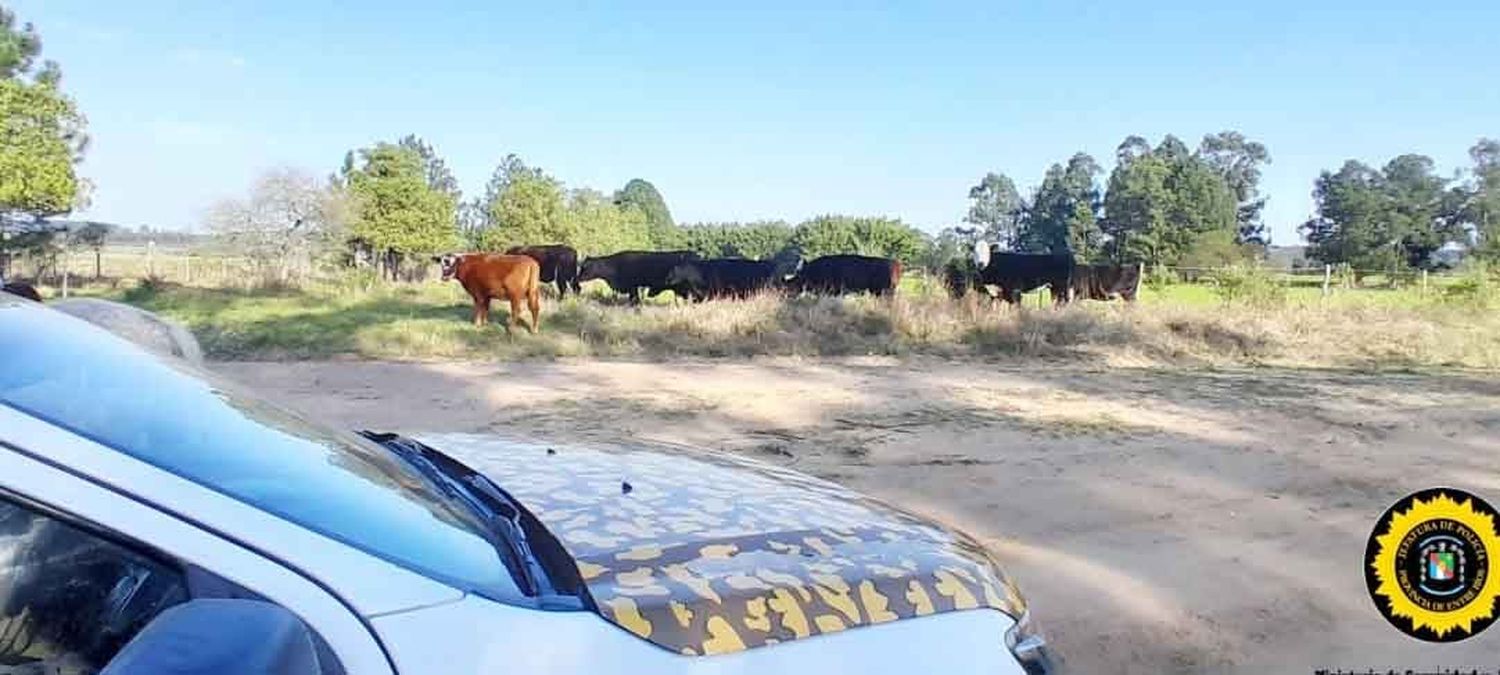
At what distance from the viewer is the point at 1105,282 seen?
23797 millimetres

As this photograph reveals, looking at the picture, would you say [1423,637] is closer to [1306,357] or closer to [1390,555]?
[1390,555]

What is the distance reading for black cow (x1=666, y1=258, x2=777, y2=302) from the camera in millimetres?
21656

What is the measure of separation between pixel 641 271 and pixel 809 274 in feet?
13.3

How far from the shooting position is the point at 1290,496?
5.57 meters

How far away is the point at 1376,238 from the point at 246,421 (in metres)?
64.5

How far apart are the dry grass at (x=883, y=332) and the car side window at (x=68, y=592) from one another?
11.6 meters

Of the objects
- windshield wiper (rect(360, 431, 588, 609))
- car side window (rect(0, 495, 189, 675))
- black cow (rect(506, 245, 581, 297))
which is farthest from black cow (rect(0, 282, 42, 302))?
black cow (rect(506, 245, 581, 297))

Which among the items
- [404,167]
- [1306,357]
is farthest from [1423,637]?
[404,167]

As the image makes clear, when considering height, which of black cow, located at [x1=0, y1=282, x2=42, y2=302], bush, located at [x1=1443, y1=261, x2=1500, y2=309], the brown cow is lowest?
the brown cow

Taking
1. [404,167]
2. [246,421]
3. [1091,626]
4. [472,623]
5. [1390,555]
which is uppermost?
[404,167]

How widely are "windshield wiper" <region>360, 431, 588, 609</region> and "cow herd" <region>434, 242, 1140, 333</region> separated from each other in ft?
59.8

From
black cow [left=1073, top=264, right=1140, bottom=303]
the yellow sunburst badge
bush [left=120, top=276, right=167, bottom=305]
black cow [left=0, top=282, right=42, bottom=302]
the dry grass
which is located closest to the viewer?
black cow [left=0, top=282, right=42, bottom=302]

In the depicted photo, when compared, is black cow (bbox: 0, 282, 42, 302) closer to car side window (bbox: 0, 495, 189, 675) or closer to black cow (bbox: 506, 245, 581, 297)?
car side window (bbox: 0, 495, 189, 675)

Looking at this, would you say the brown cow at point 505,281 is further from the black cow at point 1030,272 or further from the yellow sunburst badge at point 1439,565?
the yellow sunburst badge at point 1439,565
